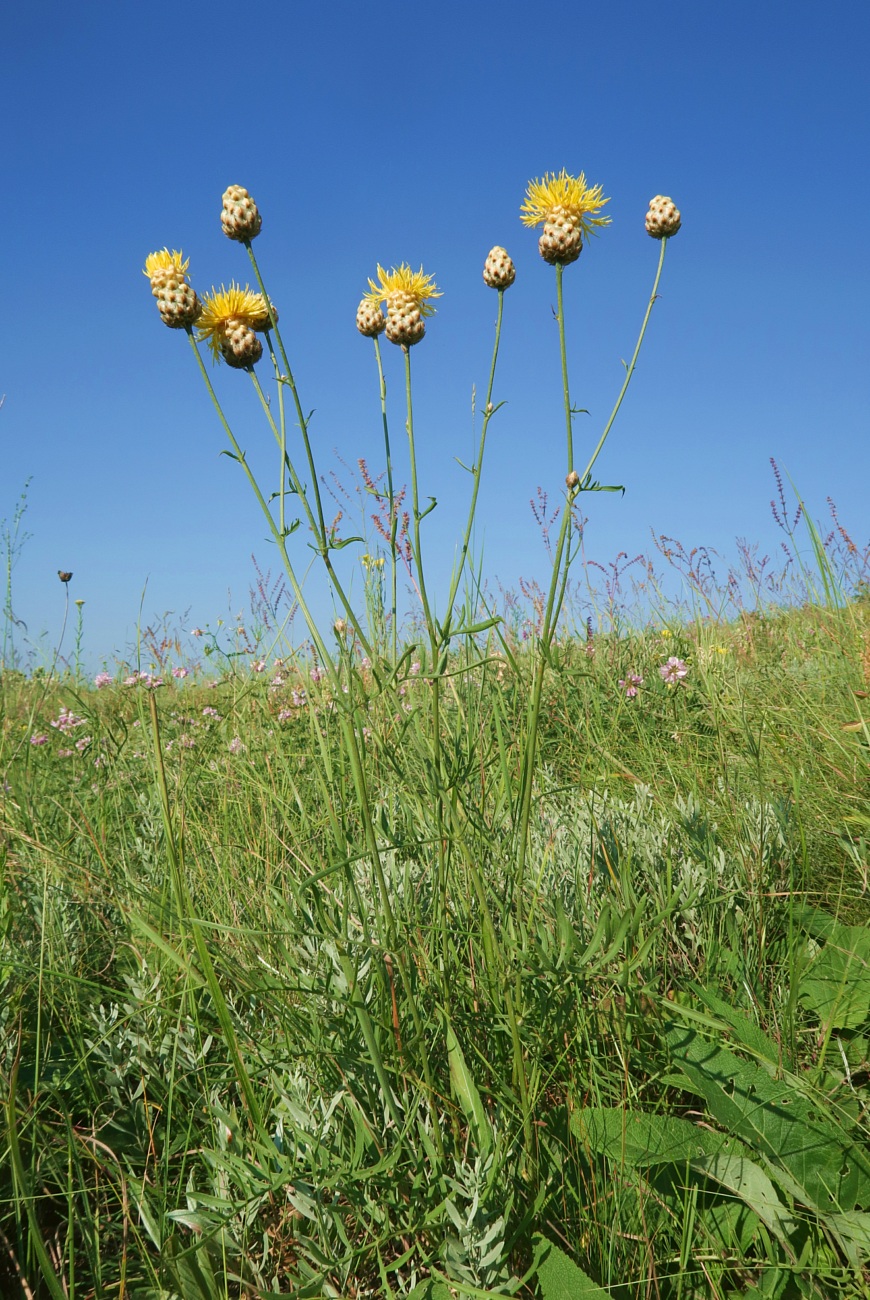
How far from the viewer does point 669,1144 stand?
1.29m

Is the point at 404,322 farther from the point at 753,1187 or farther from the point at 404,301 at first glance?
the point at 753,1187

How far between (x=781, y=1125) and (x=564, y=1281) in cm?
44

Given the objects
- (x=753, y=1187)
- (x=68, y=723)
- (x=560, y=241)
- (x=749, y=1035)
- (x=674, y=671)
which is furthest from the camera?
(x=68, y=723)

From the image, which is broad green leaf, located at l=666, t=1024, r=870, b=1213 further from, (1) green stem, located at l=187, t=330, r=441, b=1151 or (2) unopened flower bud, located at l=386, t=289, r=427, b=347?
(2) unopened flower bud, located at l=386, t=289, r=427, b=347

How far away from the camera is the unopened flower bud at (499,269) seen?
1790 millimetres

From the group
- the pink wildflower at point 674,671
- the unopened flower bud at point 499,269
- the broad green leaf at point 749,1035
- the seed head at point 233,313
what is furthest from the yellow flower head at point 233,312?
the pink wildflower at point 674,671

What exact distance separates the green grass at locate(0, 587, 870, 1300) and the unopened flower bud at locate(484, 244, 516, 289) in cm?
83

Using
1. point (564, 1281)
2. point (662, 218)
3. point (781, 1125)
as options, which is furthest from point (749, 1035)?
point (662, 218)

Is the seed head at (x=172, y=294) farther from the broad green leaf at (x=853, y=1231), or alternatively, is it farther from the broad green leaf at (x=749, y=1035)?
the broad green leaf at (x=853, y=1231)

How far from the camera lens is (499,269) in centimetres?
180

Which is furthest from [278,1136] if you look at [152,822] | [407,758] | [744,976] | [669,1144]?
[152,822]

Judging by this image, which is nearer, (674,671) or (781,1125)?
(781,1125)

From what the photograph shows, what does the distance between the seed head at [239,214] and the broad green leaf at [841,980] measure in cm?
181

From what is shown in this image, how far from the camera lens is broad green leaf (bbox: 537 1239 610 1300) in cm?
110
